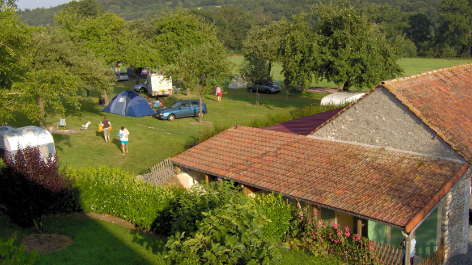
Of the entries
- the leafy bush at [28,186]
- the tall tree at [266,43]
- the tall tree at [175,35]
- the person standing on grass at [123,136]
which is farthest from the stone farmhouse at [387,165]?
the tall tree at [175,35]

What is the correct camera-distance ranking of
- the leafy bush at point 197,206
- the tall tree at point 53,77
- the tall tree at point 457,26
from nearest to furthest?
1. the leafy bush at point 197,206
2. the tall tree at point 53,77
3. the tall tree at point 457,26

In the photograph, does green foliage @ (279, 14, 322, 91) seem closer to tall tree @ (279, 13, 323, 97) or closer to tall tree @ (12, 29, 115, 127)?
tall tree @ (279, 13, 323, 97)

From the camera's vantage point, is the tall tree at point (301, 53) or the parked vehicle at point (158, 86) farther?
the parked vehicle at point (158, 86)

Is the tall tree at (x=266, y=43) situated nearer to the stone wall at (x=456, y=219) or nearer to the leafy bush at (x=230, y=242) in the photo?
the stone wall at (x=456, y=219)

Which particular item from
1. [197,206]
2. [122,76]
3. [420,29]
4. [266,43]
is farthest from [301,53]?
[420,29]

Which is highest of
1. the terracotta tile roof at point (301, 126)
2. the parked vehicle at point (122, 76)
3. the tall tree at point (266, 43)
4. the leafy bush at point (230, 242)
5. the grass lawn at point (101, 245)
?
the tall tree at point (266, 43)

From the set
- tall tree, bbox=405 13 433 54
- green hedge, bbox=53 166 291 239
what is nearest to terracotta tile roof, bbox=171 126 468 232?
green hedge, bbox=53 166 291 239
